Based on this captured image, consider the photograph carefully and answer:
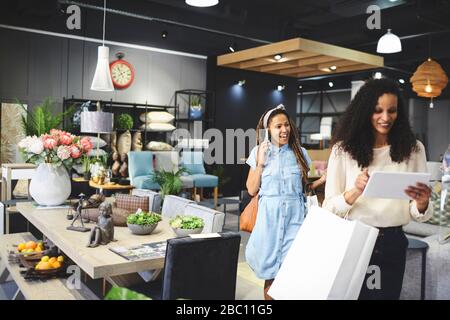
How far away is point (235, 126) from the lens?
31.4ft

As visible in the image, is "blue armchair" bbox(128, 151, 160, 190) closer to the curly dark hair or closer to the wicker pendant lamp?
the wicker pendant lamp

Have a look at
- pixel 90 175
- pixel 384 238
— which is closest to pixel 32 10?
pixel 90 175

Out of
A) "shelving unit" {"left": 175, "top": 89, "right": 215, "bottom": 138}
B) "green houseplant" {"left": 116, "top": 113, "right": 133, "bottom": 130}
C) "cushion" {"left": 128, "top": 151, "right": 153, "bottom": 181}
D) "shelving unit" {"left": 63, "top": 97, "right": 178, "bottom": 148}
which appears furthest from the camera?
"shelving unit" {"left": 175, "top": 89, "right": 215, "bottom": 138}

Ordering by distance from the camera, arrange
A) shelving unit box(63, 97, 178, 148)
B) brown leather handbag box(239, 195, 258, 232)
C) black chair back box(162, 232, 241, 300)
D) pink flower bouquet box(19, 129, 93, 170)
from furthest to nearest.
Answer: shelving unit box(63, 97, 178, 148)
pink flower bouquet box(19, 129, 93, 170)
brown leather handbag box(239, 195, 258, 232)
black chair back box(162, 232, 241, 300)

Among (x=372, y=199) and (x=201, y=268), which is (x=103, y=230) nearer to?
(x=201, y=268)

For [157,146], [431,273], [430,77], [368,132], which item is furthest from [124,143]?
[368,132]

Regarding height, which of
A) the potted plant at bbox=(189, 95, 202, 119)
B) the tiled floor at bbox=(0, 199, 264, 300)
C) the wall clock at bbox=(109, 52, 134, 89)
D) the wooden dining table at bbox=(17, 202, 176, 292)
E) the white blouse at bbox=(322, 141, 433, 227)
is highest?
the wall clock at bbox=(109, 52, 134, 89)

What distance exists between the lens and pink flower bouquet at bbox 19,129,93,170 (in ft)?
10.5

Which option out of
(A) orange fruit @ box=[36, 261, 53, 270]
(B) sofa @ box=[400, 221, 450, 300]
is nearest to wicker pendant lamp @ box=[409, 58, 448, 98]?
(B) sofa @ box=[400, 221, 450, 300]

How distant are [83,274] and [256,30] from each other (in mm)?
6286

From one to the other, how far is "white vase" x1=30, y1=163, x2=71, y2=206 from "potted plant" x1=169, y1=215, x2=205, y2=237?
4.42 feet

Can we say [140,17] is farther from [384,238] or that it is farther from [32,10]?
[384,238]

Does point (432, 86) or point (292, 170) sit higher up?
point (432, 86)

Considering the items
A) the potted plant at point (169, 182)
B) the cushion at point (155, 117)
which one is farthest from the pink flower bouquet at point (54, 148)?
the cushion at point (155, 117)
